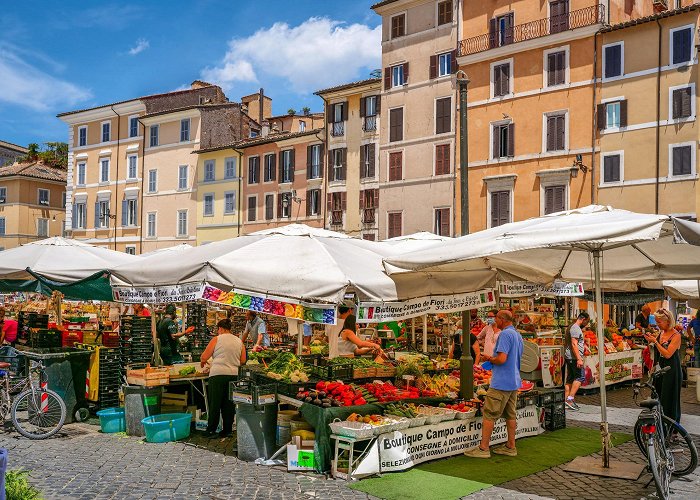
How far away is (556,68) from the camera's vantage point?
104 ft

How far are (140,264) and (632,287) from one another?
1168 centimetres

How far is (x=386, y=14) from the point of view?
39031 millimetres

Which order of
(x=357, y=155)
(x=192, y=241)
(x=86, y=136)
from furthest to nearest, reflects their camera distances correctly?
(x=86, y=136) → (x=192, y=241) → (x=357, y=155)

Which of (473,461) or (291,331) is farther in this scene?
(291,331)

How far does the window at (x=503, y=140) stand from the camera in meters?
32.8

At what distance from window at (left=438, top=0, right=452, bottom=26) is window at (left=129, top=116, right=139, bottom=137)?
24.8 m

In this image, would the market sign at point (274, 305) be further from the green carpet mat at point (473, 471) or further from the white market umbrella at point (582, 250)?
the green carpet mat at point (473, 471)

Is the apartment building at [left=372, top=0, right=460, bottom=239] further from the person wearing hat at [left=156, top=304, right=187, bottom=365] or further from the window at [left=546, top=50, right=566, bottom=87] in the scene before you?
the person wearing hat at [left=156, top=304, right=187, bottom=365]

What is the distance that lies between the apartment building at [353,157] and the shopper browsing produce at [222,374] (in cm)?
2795

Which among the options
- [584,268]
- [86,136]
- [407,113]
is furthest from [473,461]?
[86,136]

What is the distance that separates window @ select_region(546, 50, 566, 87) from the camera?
103 feet

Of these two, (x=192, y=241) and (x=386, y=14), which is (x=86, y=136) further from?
(x=386, y=14)

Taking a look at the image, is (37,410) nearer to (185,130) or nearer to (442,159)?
(442,159)

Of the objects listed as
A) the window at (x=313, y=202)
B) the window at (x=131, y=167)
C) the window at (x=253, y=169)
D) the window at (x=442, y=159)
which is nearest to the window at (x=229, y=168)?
the window at (x=253, y=169)
